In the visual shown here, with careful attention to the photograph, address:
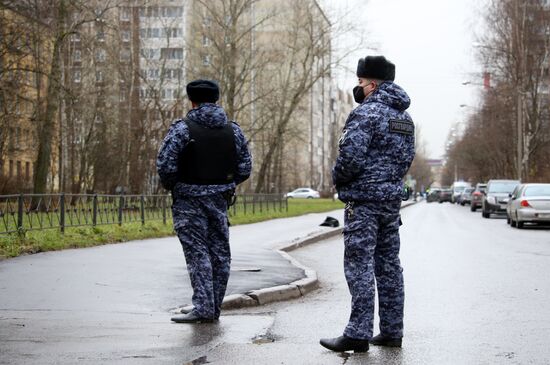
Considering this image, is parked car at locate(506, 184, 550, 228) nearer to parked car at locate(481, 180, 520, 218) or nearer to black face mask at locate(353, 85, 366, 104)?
parked car at locate(481, 180, 520, 218)

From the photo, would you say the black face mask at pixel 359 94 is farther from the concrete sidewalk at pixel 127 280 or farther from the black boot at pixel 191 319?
the concrete sidewalk at pixel 127 280

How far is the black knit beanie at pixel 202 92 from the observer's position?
7.58 m

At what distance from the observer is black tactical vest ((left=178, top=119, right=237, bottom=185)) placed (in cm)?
744

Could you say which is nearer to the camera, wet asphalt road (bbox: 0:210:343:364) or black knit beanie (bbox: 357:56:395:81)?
wet asphalt road (bbox: 0:210:343:364)

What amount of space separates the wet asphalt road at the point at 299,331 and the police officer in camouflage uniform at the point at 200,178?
16.8 inches

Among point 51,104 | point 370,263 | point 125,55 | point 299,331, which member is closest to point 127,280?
point 299,331

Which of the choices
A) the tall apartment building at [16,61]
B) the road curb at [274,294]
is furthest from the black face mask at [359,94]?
the tall apartment building at [16,61]

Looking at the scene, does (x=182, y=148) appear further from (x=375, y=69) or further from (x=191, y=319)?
(x=375, y=69)

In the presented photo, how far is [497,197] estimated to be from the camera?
40750 mm

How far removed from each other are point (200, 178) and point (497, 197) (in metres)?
35.0

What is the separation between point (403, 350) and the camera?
632cm

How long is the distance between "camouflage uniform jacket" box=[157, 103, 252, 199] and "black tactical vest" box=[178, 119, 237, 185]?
4cm

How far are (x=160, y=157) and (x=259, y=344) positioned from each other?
1860 millimetres

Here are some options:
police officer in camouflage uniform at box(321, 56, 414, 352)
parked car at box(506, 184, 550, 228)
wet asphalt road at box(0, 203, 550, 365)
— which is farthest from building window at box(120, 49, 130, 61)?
police officer in camouflage uniform at box(321, 56, 414, 352)
